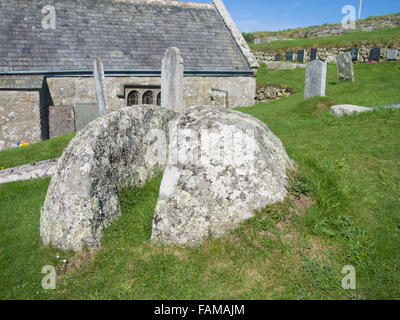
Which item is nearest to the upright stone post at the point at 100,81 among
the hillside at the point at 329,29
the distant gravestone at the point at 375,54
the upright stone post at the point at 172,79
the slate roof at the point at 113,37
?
the slate roof at the point at 113,37

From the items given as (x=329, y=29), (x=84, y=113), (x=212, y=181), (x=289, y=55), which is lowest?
(x=212, y=181)

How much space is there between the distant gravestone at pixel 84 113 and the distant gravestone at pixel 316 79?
1002cm

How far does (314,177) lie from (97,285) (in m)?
3.37

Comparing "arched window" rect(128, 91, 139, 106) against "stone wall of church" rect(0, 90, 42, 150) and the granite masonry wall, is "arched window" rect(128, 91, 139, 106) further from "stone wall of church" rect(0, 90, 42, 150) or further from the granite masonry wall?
"stone wall of church" rect(0, 90, 42, 150)

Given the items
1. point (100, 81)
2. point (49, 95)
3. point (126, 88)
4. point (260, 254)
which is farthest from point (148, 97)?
point (260, 254)

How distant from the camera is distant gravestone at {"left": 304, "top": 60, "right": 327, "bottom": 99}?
40.8 feet

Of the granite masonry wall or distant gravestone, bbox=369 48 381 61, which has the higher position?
distant gravestone, bbox=369 48 381 61

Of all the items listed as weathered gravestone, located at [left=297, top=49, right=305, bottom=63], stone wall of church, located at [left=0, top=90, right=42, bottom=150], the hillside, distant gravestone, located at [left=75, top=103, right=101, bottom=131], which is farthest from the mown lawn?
the hillside

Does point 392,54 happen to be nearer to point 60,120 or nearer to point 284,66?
point 284,66

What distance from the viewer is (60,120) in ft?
47.2

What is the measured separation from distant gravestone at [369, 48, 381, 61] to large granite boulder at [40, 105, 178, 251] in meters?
22.1

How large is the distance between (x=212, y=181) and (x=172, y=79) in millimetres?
6376

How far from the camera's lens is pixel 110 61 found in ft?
51.0

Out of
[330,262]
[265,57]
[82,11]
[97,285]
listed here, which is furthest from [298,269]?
[265,57]
